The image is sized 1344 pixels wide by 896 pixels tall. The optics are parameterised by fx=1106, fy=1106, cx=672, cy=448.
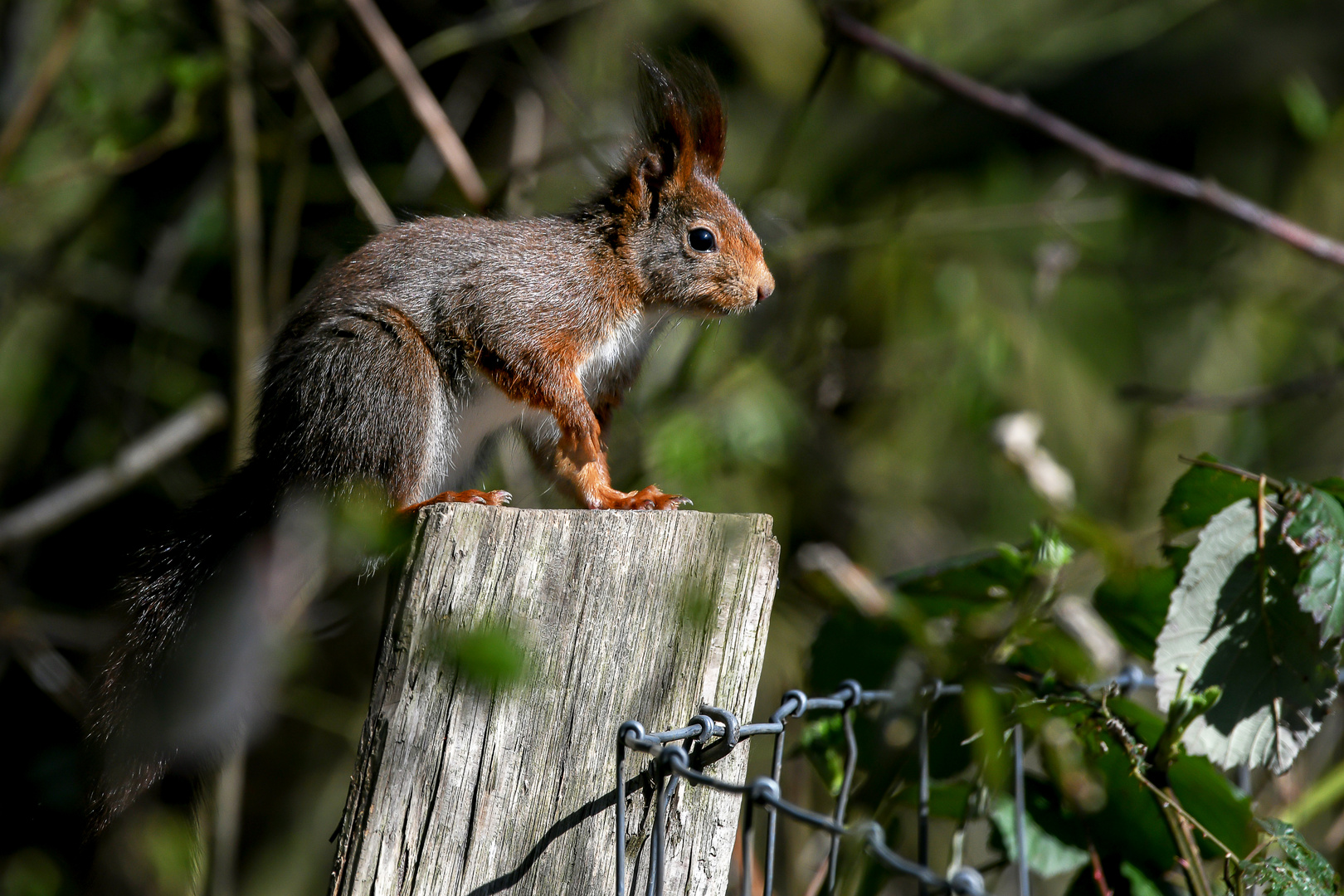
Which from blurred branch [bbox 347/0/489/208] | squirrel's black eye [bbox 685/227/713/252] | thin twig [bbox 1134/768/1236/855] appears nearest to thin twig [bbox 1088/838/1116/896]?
thin twig [bbox 1134/768/1236/855]

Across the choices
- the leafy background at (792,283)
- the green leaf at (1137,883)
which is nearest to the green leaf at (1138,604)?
the green leaf at (1137,883)

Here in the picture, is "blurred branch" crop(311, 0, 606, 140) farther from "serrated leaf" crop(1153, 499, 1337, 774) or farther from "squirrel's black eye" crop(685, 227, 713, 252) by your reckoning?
"serrated leaf" crop(1153, 499, 1337, 774)

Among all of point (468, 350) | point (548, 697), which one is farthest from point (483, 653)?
point (468, 350)

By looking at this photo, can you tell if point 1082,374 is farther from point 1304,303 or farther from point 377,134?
point 377,134

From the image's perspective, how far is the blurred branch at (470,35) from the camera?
10.00ft

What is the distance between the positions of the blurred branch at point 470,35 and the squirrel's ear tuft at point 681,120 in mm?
1071

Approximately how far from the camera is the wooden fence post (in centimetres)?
116

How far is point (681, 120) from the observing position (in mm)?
2090

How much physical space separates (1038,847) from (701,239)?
1219mm

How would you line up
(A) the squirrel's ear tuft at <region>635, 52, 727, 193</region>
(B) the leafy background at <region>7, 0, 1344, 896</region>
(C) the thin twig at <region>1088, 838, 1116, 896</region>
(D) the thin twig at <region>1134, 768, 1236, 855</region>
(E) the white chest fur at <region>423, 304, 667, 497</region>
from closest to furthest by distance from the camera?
(D) the thin twig at <region>1134, 768, 1236, 855</region>
(C) the thin twig at <region>1088, 838, 1116, 896</region>
(E) the white chest fur at <region>423, 304, 667, 497</region>
(A) the squirrel's ear tuft at <region>635, 52, 727, 193</region>
(B) the leafy background at <region>7, 0, 1344, 896</region>

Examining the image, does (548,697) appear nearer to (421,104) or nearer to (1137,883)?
(1137,883)

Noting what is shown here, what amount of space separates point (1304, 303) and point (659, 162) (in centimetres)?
312

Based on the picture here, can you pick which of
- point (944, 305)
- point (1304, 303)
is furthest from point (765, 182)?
point (1304, 303)

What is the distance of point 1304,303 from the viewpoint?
4.15m
